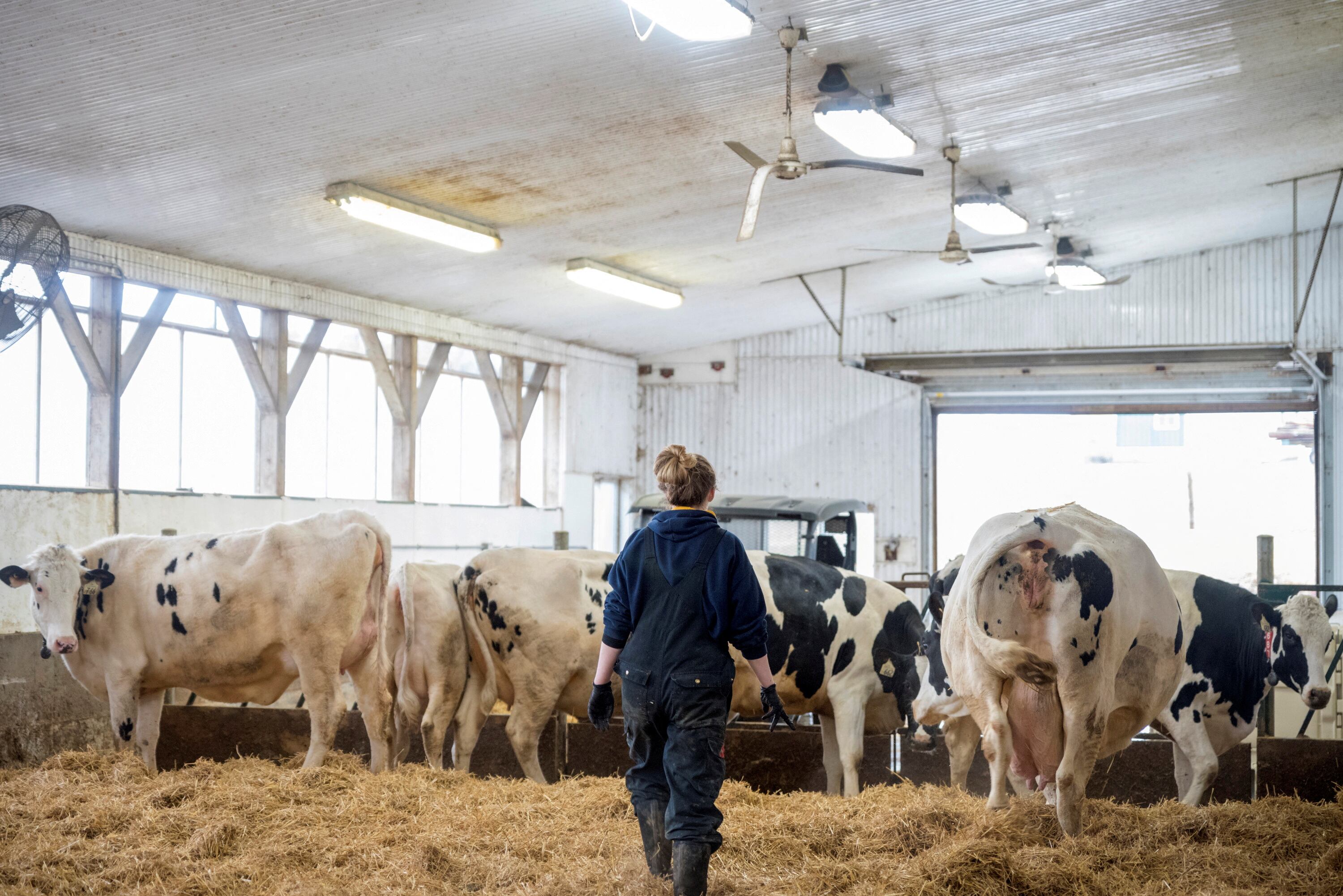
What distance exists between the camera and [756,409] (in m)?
19.6

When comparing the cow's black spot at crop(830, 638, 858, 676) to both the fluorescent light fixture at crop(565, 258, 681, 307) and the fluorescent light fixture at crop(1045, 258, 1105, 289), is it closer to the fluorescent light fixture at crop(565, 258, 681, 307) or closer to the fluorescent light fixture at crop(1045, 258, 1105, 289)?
the fluorescent light fixture at crop(1045, 258, 1105, 289)

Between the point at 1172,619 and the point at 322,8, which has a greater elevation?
the point at 322,8

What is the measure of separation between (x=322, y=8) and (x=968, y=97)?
544 cm

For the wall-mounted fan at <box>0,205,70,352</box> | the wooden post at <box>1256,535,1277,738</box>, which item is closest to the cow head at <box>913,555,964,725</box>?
the wooden post at <box>1256,535,1277,738</box>

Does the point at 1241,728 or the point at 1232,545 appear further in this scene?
the point at 1232,545

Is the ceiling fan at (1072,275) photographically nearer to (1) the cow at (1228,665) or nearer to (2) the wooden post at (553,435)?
(1) the cow at (1228,665)

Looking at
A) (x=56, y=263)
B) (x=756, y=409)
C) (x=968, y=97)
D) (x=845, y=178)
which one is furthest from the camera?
(x=756, y=409)

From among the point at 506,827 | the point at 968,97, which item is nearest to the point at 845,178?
the point at 968,97

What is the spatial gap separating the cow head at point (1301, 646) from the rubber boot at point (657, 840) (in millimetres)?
4563

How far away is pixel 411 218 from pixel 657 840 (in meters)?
7.10

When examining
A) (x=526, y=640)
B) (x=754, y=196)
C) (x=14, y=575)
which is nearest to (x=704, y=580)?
(x=526, y=640)

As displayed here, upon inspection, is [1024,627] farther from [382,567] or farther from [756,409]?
[756,409]

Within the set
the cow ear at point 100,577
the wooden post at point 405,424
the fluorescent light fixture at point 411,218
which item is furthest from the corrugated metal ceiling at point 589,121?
the cow ear at point 100,577

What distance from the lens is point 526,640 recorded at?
25.9ft
